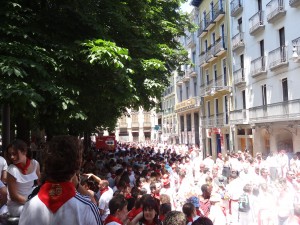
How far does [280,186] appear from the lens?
8.31 m

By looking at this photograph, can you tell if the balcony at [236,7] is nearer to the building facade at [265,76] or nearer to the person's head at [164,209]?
the building facade at [265,76]

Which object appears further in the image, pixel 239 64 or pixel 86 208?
pixel 239 64

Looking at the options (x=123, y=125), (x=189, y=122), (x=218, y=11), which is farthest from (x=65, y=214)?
(x=123, y=125)

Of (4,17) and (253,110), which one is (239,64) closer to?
(253,110)

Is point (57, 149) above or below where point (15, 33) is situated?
below

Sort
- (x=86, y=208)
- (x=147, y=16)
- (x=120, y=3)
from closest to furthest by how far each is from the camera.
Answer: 1. (x=86, y=208)
2. (x=120, y=3)
3. (x=147, y=16)

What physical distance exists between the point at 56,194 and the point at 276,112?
19.7 metres

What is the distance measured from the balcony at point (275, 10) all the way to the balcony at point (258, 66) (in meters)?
2.49

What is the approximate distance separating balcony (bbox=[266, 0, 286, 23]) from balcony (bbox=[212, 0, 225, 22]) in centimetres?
751

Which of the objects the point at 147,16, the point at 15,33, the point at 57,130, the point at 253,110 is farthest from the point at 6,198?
the point at 253,110

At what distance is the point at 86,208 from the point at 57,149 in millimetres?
448

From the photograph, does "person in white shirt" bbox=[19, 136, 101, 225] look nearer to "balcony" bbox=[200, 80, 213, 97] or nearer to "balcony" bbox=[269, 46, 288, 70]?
"balcony" bbox=[269, 46, 288, 70]

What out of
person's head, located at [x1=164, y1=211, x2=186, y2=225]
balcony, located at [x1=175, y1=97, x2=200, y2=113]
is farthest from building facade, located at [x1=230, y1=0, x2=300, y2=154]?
person's head, located at [x1=164, y1=211, x2=186, y2=225]

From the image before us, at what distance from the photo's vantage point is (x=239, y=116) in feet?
86.8
